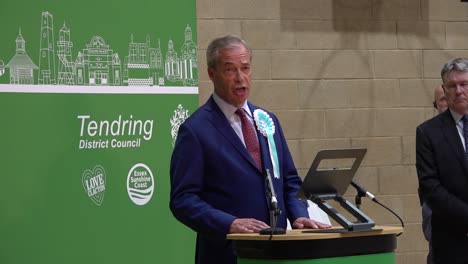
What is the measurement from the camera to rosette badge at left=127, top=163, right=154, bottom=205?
409 cm

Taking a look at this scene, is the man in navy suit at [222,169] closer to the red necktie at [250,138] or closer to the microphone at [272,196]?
the red necktie at [250,138]

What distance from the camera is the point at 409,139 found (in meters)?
6.16

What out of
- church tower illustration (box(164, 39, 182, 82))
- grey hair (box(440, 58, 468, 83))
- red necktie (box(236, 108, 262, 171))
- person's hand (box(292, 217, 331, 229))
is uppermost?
church tower illustration (box(164, 39, 182, 82))

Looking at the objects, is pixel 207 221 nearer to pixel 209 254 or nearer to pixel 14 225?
pixel 209 254

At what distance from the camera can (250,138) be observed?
3.09m

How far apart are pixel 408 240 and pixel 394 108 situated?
0.94m

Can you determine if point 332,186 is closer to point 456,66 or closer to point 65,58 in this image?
point 456,66

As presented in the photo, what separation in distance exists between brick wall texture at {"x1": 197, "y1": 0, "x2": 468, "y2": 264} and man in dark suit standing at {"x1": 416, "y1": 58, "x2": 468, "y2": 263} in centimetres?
202

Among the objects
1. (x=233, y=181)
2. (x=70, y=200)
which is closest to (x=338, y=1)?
(x=70, y=200)

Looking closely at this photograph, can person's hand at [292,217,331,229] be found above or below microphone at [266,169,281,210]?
below

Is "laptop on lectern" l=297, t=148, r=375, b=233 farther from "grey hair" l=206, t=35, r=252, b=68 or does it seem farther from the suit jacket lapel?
"grey hair" l=206, t=35, r=252, b=68

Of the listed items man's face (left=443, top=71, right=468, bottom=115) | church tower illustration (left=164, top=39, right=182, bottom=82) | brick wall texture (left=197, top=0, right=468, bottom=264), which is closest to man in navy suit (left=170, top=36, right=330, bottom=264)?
man's face (left=443, top=71, right=468, bottom=115)

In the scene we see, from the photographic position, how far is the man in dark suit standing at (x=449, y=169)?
3.67 metres

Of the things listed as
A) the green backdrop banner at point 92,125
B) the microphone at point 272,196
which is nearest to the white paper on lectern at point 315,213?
the green backdrop banner at point 92,125
